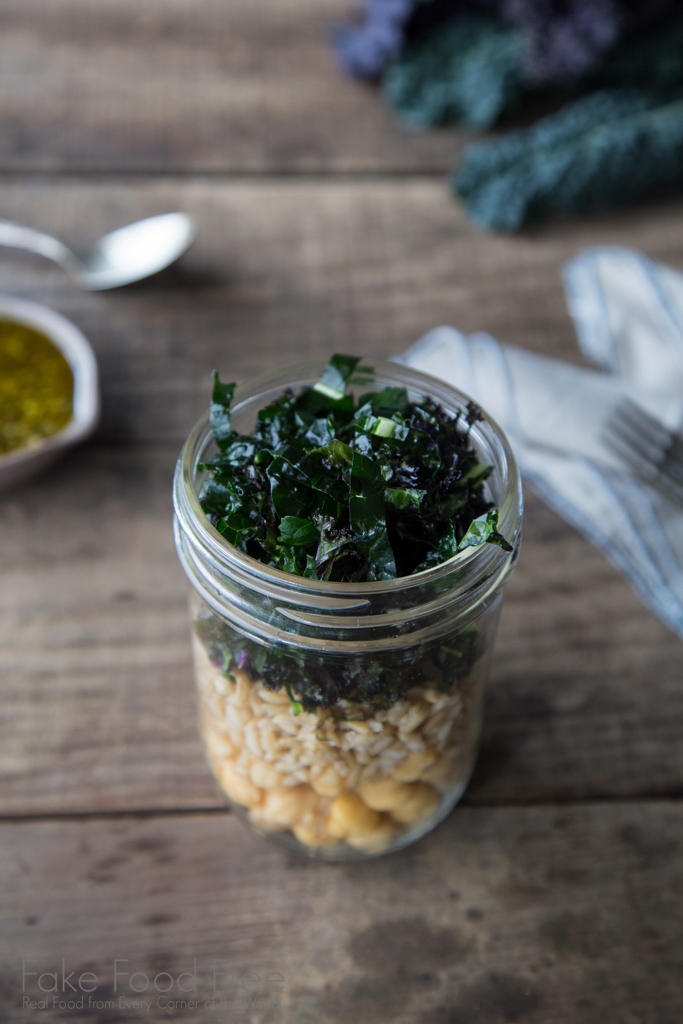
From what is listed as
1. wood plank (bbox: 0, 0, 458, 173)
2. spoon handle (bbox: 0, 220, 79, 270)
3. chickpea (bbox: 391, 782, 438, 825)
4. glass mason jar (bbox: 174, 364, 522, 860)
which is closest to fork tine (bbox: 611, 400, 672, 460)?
glass mason jar (bbox: 174, 364, 522, 860)

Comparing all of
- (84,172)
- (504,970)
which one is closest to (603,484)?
(504,970)

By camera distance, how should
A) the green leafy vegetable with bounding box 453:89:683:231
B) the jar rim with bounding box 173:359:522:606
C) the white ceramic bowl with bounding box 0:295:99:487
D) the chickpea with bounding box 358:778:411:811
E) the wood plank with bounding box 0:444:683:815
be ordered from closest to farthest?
the jar rim with bounding box 173:359:522:606 → the chickpea with bounding box 358:778:411:811 → the wood plank with bounding box 0:444:683:815 → the white ceramic bowl with bounding box 0:295:99:487 → the green leafy vegetable with bounding box 453:89:683:231

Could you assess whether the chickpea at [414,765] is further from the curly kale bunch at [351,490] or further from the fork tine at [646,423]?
the fork tine at [646,423]

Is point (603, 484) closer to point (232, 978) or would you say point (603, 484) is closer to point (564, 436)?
point (564, 436)

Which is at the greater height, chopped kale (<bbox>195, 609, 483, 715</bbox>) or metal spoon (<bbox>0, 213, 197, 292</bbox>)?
chopped kale (<bbox>195, 609, 483, 715</bbox>)

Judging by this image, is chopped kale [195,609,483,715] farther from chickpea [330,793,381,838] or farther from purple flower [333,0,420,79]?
purple flower [333,0,420,79]

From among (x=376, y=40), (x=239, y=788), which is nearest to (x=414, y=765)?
(x=239, y=788)
